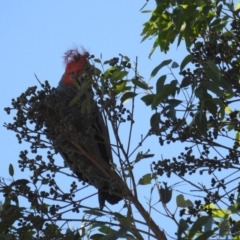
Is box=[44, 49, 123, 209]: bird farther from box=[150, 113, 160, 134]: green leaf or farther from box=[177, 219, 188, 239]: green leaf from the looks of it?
box=[177, 219, 188, 239]: green leaf

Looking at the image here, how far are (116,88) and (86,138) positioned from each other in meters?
0.26

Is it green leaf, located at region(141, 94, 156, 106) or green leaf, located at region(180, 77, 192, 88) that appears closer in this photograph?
green leaf, located at region(180, 77, 192, 88)

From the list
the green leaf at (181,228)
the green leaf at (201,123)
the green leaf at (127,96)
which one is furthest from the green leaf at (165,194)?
the green leaf at (181,228)

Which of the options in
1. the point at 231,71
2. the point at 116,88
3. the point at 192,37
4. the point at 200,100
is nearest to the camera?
the point at 200,100

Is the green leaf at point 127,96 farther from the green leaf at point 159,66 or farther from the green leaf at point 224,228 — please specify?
the green leaf at point 224,228

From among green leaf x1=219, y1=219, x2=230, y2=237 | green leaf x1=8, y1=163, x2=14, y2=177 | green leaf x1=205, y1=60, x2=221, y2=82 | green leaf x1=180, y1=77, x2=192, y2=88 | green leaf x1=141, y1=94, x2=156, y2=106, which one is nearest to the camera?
green leaf x1=219, y1=219, x2=230, y2=237

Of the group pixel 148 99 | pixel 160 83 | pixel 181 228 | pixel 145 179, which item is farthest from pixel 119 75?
pixel 181 228

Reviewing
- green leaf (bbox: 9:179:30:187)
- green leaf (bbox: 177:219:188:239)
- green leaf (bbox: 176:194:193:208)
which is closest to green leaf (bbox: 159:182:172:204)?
green leaf (bbox: 176:194:193:208)

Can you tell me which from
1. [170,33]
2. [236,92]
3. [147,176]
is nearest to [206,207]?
[147,176]

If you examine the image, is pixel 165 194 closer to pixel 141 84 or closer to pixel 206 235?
pixel 141 84

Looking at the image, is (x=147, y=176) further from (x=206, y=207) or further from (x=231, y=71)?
(x=231, y=71)

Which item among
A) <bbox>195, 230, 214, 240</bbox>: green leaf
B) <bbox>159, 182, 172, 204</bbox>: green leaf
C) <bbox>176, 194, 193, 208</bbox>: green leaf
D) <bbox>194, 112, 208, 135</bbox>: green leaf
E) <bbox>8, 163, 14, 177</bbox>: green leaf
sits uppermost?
<bbox>8, 163, 14, 177</bbox>: green leaf

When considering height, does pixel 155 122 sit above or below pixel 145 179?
above

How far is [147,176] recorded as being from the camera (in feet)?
9.93
